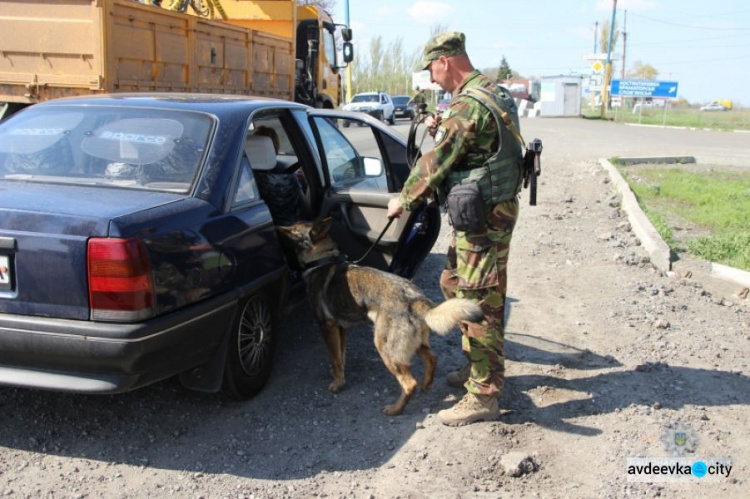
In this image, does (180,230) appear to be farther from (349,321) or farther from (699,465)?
(699,465)

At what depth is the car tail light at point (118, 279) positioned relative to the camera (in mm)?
2764

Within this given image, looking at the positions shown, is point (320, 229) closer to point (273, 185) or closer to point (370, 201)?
point (370, 201)

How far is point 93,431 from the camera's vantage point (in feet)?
11.1

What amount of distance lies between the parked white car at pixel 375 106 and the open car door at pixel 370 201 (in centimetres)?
2554

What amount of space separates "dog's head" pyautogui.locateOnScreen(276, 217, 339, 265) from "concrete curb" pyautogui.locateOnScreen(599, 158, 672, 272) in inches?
154

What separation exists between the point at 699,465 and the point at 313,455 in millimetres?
1841

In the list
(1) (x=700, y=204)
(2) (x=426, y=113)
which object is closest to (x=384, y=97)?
(1) (x=700, y=204)

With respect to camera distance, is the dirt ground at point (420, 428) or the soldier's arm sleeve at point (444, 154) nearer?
the dirt ground at point (420, 428)

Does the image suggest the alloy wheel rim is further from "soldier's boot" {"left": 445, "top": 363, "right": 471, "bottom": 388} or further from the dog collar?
"soldier's boot" {"left": 445, "top": 363, "right": 471, "bottom": 388}

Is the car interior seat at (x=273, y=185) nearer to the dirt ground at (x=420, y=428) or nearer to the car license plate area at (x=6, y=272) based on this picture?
the dirt ground at (x=420, y=428)

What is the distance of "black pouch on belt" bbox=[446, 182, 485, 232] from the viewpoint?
3.34 metres

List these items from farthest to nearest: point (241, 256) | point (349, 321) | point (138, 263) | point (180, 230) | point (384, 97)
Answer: point (384, 97) → point (349, 321) → point (241, 256) → point (180, 230) → point (138, 263)

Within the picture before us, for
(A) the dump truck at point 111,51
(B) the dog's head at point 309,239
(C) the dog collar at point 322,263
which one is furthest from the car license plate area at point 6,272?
(A) the dump truck at point 111,51

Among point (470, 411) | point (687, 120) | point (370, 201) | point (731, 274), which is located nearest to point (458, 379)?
point (470, 411)
